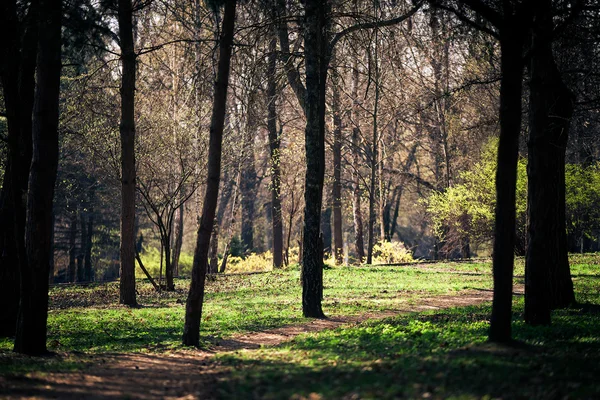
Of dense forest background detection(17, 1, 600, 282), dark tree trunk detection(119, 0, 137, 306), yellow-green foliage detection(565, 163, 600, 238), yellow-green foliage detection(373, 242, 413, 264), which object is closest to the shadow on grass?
dense forest background detection(17, 1, 600, 282)

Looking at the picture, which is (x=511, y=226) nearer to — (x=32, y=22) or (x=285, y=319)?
(x=285, y=319)

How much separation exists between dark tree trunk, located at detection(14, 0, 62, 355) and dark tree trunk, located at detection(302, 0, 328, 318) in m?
5.19

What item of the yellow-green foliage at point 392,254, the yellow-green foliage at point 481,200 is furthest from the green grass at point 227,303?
the yellow-green foliage at point 392,254

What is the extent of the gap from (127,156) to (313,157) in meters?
5.52

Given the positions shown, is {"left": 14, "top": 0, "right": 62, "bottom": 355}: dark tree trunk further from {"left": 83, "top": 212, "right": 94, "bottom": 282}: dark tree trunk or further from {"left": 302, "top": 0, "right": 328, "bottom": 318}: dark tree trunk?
{"left": 83, "top": 212, "right": 94, "bottom": 282}: dark tree trunk

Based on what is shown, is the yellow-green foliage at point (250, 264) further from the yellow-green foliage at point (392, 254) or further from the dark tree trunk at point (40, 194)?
the dark tree trunk at point (40, 194)

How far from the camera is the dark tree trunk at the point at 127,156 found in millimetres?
Answer: 15523

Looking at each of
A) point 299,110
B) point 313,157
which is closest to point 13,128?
point 313,157

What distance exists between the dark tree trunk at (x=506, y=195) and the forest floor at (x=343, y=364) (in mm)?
456

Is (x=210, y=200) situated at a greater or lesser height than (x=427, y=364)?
greater

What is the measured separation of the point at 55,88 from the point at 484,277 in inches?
648

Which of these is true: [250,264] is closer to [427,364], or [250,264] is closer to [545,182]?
[545,182]

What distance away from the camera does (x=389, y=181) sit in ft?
Result: 130

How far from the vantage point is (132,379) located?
7.52m
